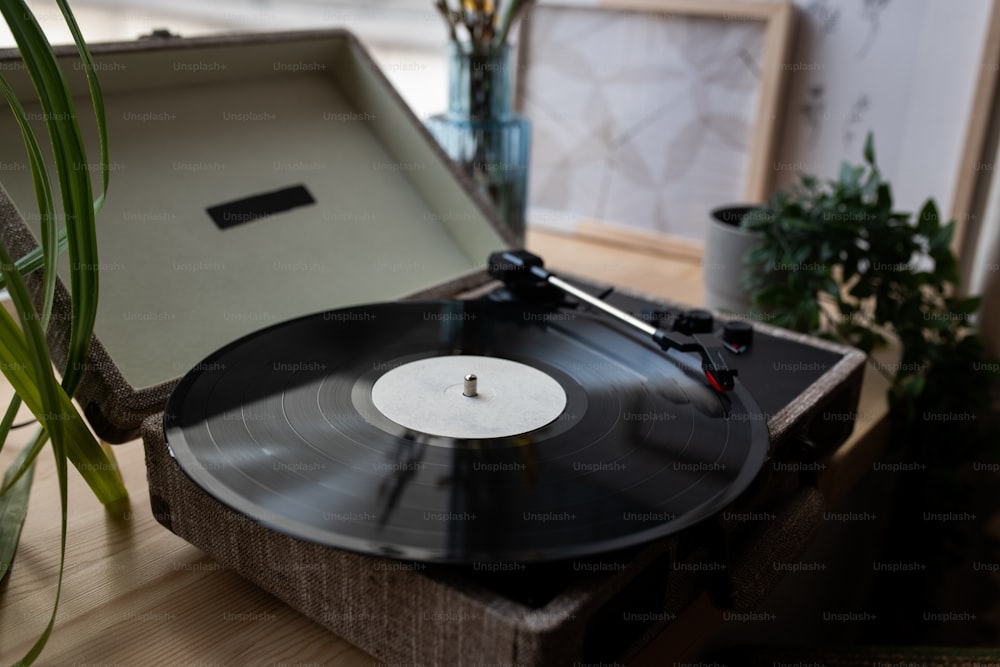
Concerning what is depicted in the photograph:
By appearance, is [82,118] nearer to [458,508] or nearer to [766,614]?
[458,508]

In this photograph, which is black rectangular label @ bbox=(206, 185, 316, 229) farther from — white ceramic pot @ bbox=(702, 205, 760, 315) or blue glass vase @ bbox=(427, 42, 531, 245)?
white ceramic pot @ bbox=(702, 205, 760, 315)

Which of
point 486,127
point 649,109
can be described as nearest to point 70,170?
point 486,127

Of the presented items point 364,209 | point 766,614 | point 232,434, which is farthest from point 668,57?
point 232,434

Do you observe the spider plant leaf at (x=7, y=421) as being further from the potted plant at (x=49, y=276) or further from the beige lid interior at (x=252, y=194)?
the beige lid interior at (x=252, y=194)

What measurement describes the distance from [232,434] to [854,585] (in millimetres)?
1138

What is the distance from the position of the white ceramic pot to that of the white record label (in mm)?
569

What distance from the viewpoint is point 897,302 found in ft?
3.99

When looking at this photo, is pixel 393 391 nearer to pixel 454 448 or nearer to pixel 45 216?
pixel 454 448

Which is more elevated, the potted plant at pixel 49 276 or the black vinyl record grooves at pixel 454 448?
the potted plant at pixel 49 276

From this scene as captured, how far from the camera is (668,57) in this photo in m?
1.67

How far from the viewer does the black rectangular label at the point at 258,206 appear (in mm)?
1062

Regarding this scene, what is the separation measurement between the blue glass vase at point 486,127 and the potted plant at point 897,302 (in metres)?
0.43

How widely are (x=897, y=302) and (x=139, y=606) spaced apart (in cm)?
99

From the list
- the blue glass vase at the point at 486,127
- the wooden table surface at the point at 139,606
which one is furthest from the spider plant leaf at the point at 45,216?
the blue glass vase at the point at 486,127
